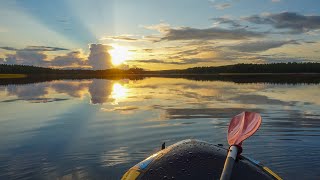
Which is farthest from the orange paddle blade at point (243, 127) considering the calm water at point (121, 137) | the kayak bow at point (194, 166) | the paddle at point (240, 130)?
the calm water at point (121, 137)

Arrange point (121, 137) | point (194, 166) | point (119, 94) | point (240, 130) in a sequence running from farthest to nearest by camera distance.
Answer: point (119, 94) → point (121, 137) → point (240, 130) → point (194, 166)

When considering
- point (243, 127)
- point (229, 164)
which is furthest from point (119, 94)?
point (229, 164)

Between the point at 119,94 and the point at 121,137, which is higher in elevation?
the point at 119,94

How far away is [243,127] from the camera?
6.21 m

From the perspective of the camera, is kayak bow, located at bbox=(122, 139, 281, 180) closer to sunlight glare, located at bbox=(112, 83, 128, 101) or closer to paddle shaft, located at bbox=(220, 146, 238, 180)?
paddle shaft, located at bbox=(220, 146, 238, 180)

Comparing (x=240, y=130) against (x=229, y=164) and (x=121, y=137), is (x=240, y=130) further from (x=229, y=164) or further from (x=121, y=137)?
(x=121, y=137)

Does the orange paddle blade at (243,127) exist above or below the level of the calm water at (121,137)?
above

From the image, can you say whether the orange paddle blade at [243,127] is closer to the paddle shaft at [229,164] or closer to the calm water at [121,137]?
the paddle shaft at [229,164]

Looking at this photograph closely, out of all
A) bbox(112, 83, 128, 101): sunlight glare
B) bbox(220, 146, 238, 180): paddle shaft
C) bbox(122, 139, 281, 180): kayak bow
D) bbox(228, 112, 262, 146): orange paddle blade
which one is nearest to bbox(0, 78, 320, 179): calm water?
bbox(228, 112, 262, 146): orange paddle blade

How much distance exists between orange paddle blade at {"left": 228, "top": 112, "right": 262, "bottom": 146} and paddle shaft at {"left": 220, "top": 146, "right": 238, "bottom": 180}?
53 centimetres

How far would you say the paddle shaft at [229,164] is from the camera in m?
4.27

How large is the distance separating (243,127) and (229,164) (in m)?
1.78

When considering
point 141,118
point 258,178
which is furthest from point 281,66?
point 258,178

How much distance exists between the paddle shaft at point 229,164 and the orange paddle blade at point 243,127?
20.9 inches
